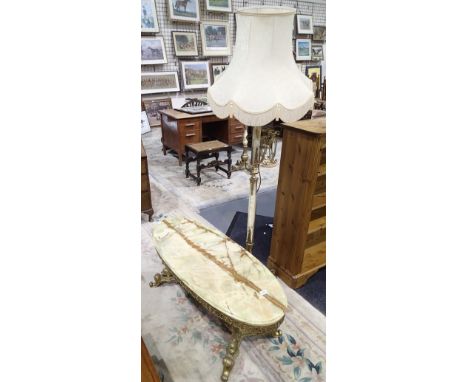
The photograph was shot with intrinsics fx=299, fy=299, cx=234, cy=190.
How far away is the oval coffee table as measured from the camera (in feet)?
4.68

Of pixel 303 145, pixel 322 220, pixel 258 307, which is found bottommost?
pixel 258 307

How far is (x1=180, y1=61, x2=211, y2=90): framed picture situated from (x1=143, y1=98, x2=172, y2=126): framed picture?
46cm

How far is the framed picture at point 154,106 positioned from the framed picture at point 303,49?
3037 mm

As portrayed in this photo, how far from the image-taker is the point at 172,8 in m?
4.70

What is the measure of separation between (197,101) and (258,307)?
4037 millimetres

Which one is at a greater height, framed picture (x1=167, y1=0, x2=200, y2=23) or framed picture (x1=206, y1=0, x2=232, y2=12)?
framed picture (x1=206, y1=0, x2=232, y2=12)

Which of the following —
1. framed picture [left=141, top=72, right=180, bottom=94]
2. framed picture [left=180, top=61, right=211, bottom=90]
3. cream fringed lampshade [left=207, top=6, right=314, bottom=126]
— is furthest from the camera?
framed picture [left=180, top=61, right=211, bottom=90]

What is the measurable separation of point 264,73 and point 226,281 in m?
1.06

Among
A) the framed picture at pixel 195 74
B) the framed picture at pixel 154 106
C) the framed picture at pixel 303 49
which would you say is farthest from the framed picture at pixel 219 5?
the framed picture at pixel 303 49

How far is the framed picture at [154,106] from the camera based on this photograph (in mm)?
5102

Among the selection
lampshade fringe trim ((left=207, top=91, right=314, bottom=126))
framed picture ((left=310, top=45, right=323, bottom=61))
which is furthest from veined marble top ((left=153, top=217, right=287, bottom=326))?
framed picture ((left=310, top=45, right=323, bottom=61))

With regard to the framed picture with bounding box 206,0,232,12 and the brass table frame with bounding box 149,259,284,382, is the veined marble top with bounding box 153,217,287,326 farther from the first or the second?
the framed picture with bounding box 206,0,232,12

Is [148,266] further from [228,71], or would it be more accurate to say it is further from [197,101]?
[197,101]

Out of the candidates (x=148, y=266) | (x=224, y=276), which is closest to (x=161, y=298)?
(x=148, y=266)
